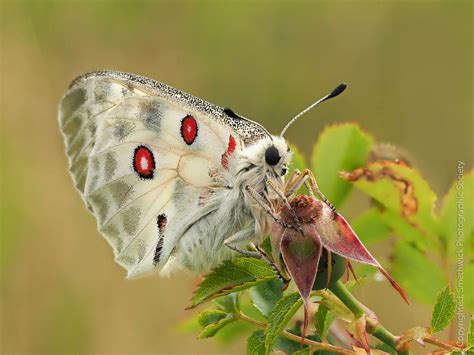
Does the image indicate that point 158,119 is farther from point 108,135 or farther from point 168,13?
point 168,13

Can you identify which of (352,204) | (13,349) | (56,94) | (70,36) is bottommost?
(13,349)

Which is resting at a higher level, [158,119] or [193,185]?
[158,119]

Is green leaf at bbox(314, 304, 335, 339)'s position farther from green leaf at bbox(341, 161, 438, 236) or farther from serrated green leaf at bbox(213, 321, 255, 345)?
serrated green leaf at bbox(213, 321, 255, 345)

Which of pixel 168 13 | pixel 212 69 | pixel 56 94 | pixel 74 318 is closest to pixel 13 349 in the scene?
pixel 74 318

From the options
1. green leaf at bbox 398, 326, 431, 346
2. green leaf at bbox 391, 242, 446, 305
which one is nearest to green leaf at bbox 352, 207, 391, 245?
green leaf at bbox 391, 242, 446, 305

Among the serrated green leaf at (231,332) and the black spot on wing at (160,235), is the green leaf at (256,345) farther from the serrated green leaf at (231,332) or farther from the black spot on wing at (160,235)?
the black spot on wing at (160,235)

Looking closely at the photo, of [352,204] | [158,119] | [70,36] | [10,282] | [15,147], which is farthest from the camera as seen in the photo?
[70,36]

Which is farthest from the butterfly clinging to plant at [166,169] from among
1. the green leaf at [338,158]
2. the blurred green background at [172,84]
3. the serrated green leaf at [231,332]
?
the blurred green background at [172,84]
